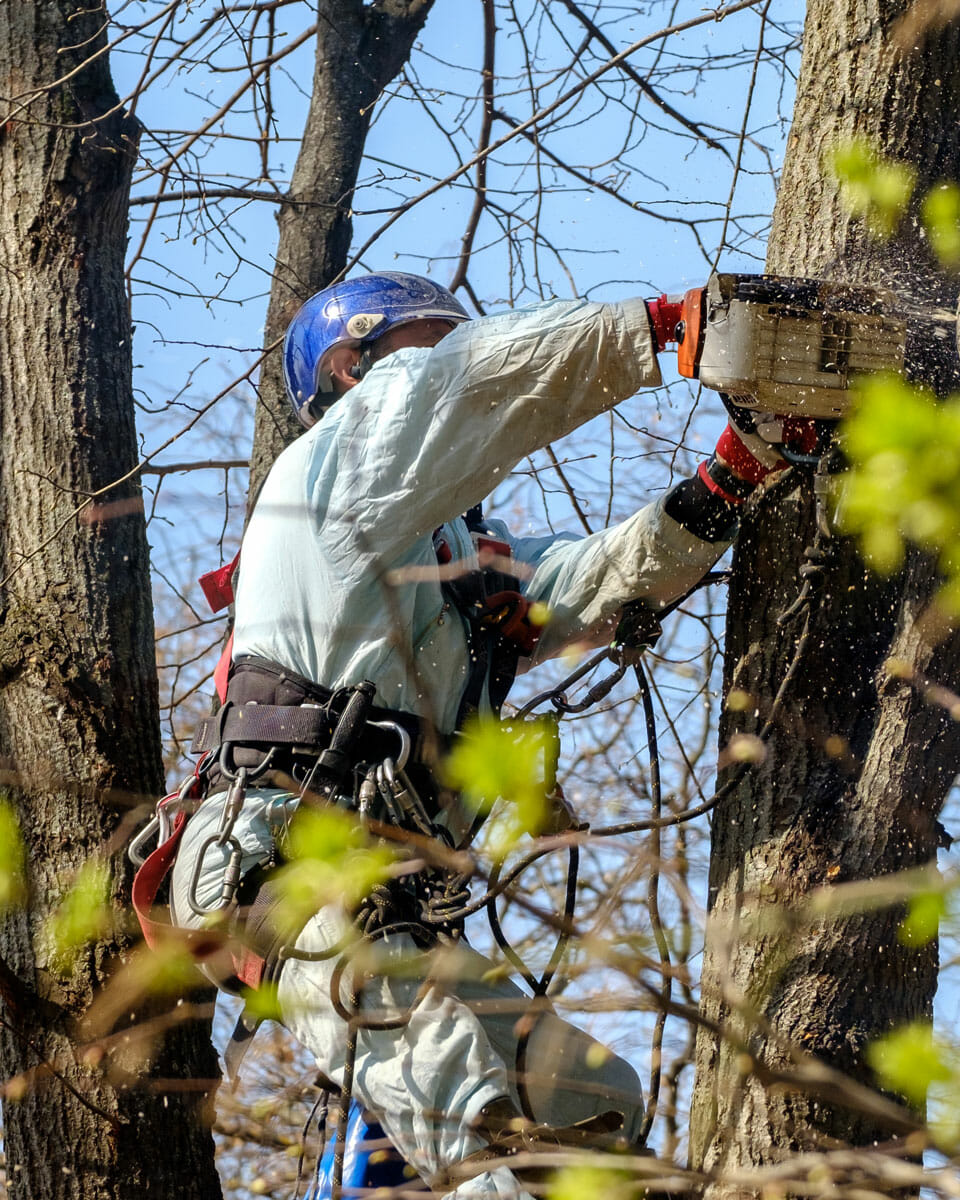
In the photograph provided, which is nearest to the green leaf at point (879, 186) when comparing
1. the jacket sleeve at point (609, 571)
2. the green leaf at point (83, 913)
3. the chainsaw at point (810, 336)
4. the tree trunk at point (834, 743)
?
the tree trunk at point (834, 743)

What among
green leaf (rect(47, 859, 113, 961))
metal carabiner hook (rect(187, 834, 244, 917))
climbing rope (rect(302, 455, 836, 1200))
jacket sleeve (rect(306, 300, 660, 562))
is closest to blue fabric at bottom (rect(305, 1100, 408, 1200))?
climbing rope (rect(302, 455, 836, 1200))

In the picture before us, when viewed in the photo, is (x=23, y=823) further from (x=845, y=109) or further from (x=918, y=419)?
(x=918, y=419)

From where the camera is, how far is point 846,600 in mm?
2305

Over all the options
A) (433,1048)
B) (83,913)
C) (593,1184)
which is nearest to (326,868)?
(433,1048)

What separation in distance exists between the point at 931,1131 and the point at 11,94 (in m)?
3.37

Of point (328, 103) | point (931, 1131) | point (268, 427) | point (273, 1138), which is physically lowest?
point (273, 1138)

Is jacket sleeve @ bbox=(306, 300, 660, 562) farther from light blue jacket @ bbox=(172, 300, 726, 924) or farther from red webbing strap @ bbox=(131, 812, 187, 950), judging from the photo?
red webbing strap @ bbox=(131, 812, 187, 950)

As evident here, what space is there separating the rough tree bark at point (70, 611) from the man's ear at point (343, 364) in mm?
537

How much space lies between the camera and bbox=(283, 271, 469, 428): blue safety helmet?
3.42 meters

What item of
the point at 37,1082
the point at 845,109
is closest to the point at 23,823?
the point at 37,1082

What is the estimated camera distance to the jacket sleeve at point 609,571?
3.05 metres

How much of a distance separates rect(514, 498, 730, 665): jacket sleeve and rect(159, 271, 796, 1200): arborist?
0.01m

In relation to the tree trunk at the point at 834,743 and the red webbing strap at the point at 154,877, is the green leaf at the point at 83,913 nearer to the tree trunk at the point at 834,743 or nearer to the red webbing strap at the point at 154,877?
the red webbing strap at the point at 154,877

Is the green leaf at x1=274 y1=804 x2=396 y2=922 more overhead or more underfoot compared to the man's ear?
more underfoot
